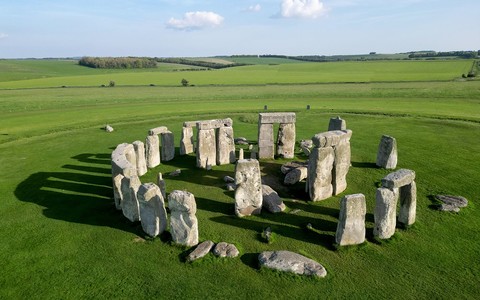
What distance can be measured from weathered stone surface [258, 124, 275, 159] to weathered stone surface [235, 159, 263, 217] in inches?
268

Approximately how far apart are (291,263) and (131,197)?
249 inches

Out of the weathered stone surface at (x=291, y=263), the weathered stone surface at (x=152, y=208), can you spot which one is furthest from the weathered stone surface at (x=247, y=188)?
the weathered stone surface at (x=291, y=263)

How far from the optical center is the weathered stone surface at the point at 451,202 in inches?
552

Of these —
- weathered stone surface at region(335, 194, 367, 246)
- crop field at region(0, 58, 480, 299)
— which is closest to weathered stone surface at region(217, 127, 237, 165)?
crop field at region(0, 58, 480, 299)

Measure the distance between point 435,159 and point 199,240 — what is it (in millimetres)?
Result: 14780

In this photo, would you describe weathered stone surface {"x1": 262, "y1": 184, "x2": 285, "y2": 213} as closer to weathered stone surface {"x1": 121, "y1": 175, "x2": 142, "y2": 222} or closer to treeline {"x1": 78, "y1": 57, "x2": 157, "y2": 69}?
weathered stone surface {"x1": 121, "y1": 175, "x2": 142, "y2": 222}

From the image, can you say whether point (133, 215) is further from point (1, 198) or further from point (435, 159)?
point (435, 159)

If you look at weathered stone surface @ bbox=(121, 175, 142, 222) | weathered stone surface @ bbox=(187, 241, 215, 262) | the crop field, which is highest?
weathered stone surface @ bbox=(121, 175, 142, 222)

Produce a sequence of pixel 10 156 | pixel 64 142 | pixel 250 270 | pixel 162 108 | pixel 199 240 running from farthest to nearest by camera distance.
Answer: pixel 162 108
pixel 64 142
pixel 10 156
pixel 199 240
pixel 250 270

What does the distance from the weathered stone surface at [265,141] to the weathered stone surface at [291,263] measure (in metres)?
10.1

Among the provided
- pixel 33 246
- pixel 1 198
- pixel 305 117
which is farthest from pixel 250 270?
pixel 305 117

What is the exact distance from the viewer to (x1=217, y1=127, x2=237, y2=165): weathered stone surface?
20.0 meters

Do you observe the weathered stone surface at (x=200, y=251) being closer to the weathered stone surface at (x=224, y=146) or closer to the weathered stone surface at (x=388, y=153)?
the weathered stone surface at (x=224, y=146)

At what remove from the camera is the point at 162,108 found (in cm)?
4219
